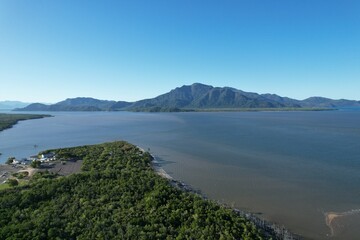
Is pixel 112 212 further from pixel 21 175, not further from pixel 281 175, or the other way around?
pixel 281 175

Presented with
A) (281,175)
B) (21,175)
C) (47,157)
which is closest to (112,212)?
(21,175)

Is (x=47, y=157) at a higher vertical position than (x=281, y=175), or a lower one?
higher

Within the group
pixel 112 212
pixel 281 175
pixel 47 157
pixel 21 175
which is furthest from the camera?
pixel 47 157

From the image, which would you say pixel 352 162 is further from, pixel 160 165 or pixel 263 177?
pixel 160 165

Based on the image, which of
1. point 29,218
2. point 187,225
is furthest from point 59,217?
point 187,225

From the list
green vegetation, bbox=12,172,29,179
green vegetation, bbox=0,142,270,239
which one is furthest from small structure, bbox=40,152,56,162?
green vegetation, bbox=0,142,270,239

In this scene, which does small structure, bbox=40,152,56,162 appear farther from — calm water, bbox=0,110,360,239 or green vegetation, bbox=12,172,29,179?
calm water, bbox=0,110,360,239

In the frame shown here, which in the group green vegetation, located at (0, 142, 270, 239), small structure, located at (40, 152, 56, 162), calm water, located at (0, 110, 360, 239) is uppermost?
green vegetation, located at (0, 142, 270, 239)

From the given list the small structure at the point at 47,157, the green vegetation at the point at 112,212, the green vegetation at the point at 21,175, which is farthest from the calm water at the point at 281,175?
the green vegetation at the point at 21,175
